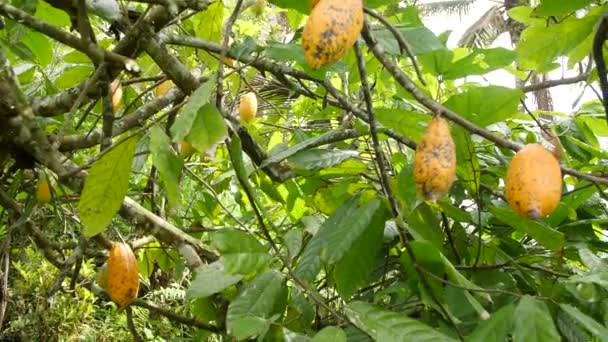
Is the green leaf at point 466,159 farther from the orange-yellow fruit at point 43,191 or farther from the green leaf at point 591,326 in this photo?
the orange-yellow fruit at point 43,191

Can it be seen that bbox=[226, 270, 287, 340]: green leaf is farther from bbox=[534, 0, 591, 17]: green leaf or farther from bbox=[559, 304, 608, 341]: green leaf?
bbox=[534, 0, 591, 17]: green leaf

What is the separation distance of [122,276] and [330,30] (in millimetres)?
718

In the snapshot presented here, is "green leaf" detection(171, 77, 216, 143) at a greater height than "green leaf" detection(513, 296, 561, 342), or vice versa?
"green leaf" detection(171, 77, 216, 143)

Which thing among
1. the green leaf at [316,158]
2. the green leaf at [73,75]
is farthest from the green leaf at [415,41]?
the green leaf at [73,75]

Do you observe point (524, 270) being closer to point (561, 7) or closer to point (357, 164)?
point (357, 164)

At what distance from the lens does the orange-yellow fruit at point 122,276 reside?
110 centimetres

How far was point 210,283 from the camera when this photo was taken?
94cm

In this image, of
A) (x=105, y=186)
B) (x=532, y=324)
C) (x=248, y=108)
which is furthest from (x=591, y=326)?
(x=248, y=108)

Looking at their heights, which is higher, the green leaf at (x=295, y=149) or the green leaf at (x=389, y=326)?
the green leaf at (x=295, y=149)

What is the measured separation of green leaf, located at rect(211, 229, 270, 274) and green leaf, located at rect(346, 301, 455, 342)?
14 centimetres

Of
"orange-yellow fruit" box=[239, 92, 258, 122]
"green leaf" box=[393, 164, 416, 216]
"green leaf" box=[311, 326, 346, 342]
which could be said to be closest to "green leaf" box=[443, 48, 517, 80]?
A: "green leaf" box=[393, 164, 416, 216]

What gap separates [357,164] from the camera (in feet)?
3.60

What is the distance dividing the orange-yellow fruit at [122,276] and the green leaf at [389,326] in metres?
0.46

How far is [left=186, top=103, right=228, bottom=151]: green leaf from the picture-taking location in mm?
668
